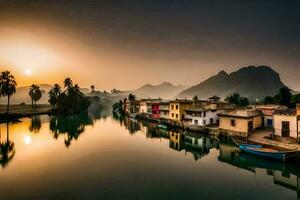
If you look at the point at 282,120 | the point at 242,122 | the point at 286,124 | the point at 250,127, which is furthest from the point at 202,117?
the point at 286,124

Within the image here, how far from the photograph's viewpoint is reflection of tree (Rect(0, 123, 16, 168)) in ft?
111

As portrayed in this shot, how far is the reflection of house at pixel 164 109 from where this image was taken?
265 feet

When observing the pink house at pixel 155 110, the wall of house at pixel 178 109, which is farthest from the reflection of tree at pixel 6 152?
the pink house at pixel 155 110

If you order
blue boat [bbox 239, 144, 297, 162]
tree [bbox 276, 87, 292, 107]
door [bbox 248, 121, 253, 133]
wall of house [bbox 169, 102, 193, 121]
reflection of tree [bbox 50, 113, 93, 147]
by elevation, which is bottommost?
reflection of tree [bbox 50, 113, 93, 147]

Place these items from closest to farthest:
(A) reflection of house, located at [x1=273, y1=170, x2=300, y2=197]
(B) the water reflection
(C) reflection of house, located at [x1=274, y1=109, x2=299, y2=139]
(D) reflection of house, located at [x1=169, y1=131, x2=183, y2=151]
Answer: (A) reflection of house, located at [x1=273, y1=170, x2=300, y2=197] < (B) the water reflection < (C) reflection of house, located at [x1=274, y1=109, x2=299, y2=139] < (D) reflection of house, located at [x1=169, y1=131, x2=183, y2=151]

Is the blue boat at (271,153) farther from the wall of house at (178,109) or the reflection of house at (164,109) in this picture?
the reflection of house at (164,109)

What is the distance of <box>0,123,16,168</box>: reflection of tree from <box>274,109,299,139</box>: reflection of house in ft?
152

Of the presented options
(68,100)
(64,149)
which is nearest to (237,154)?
(64,149)

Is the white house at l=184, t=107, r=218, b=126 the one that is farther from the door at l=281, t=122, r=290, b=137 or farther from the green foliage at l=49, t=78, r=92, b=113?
the green foliage at l=49, t=78, r=92, b=113

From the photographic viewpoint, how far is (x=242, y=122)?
4694cm

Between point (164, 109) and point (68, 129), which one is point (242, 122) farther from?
point (68, 129)

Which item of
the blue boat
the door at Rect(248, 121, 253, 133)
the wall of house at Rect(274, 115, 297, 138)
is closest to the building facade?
the door at Rect(248, 121, 253, 133)

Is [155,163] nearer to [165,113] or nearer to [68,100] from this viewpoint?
[165,113]

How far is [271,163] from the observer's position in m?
32.0
